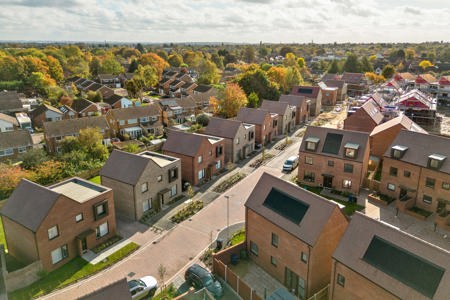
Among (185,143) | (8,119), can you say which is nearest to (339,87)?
(185,143)

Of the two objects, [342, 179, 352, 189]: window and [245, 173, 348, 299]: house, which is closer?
[245, 173, 348, 299]: house

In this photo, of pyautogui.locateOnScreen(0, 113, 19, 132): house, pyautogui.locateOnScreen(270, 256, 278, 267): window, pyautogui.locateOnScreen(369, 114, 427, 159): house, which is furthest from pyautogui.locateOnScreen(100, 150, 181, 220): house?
pyautogui.locateOnScreen(0, 113, 19, 132): house

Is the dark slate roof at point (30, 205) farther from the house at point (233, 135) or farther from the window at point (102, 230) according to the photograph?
the house at point (233, 135)

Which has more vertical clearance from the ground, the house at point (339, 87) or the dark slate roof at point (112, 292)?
the house at point (339, 87)

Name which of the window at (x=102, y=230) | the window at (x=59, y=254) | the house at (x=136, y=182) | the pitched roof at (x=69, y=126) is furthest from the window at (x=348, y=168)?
the pitched roof at (x=69, y=126)

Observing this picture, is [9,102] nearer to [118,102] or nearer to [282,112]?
[118,102]

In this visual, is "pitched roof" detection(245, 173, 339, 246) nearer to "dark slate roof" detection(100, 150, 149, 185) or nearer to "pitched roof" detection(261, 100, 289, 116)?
"dark slate roof" detection(100, 150, 149, 185)

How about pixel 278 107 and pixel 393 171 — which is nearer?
pixel 393 171
